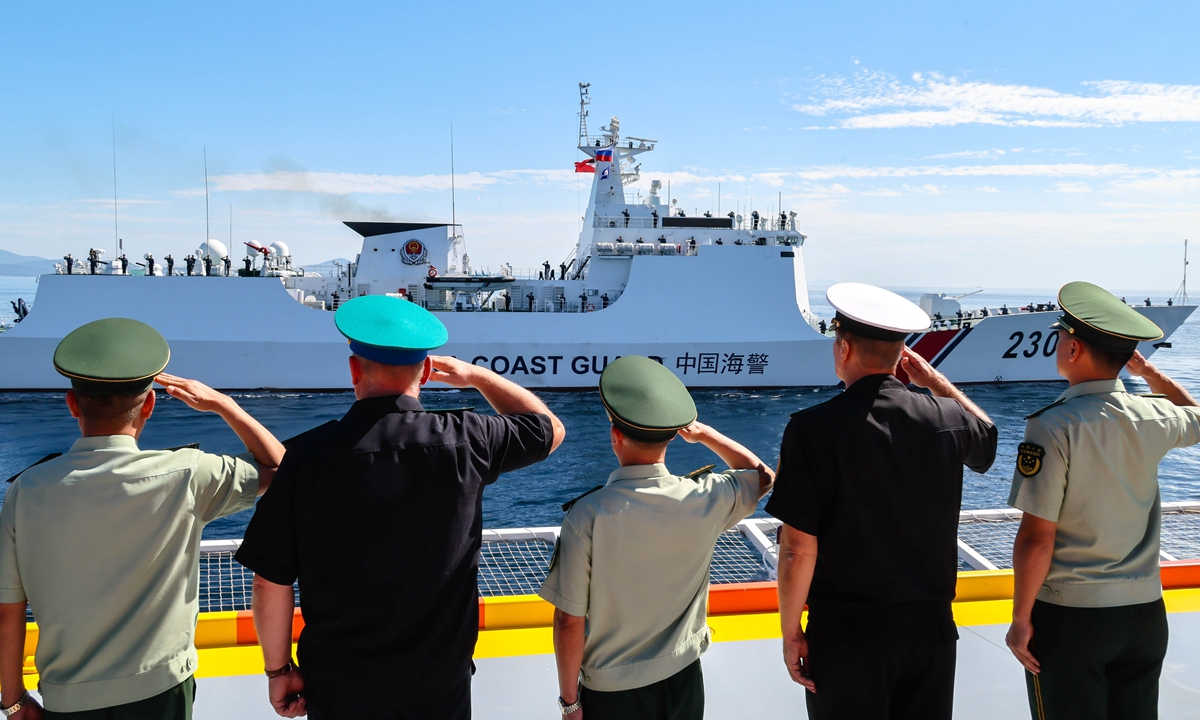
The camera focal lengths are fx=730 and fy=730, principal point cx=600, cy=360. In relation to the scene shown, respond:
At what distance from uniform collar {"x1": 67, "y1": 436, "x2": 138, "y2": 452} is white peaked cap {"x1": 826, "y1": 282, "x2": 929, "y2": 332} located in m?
1.20

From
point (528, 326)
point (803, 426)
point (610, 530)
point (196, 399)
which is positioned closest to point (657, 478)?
point (610, 530)

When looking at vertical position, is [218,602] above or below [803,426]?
below

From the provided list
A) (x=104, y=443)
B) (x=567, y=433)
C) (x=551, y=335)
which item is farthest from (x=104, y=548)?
(x=551, y=335)

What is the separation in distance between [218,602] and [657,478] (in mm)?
1862

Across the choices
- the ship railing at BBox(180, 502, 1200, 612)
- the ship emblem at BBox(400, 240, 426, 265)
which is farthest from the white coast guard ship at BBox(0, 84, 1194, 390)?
the ship railing at BBox(180, 502, 1200, 612)

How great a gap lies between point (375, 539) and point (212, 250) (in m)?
15.5

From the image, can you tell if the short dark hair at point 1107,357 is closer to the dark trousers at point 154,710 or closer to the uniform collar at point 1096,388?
the uniform collar at point 1096,388

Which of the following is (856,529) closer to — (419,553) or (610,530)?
(610,530)

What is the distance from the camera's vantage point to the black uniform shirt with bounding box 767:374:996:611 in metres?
1.26

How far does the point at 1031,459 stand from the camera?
1.43m

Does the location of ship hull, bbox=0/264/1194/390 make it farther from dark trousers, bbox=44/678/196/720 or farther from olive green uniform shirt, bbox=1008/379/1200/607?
dark trousers, bbox=44/678/196/720

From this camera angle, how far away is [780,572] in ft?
4.26

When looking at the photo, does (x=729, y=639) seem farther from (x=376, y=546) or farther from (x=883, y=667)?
(x=376, y=546)

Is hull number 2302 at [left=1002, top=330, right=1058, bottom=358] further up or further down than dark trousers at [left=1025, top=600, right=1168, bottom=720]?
further down
